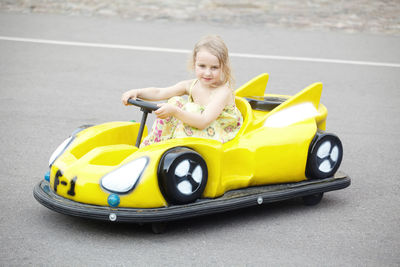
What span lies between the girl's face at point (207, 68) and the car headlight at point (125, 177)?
756 millimetres

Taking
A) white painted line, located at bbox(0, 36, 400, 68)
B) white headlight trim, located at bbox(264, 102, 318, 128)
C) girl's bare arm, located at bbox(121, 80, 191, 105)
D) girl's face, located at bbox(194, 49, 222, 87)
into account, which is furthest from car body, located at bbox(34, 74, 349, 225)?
white painted line, located at bbox(0, 36, 400, 68)

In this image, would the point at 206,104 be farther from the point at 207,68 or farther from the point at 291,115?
the point at 291,115

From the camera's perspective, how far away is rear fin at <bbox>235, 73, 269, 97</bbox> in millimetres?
4637

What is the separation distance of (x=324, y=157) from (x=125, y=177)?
1461 millimetres

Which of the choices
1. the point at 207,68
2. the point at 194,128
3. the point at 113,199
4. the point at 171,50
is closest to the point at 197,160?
the point at 194,128

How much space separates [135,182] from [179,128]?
2.14 ft

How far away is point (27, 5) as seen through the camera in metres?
11.2

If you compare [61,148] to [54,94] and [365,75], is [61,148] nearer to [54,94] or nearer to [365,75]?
[54,94]

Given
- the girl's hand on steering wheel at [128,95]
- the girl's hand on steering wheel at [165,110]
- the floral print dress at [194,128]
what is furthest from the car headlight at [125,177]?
the girl's hand on steering wheel at [128,95]

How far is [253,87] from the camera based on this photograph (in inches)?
185

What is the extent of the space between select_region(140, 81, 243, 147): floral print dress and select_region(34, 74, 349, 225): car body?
0.25ft

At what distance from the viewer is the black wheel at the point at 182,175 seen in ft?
11.4

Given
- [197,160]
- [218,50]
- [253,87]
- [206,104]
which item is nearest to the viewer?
[197,160]

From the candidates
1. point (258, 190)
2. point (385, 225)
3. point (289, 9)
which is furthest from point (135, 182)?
point (289, 9)
